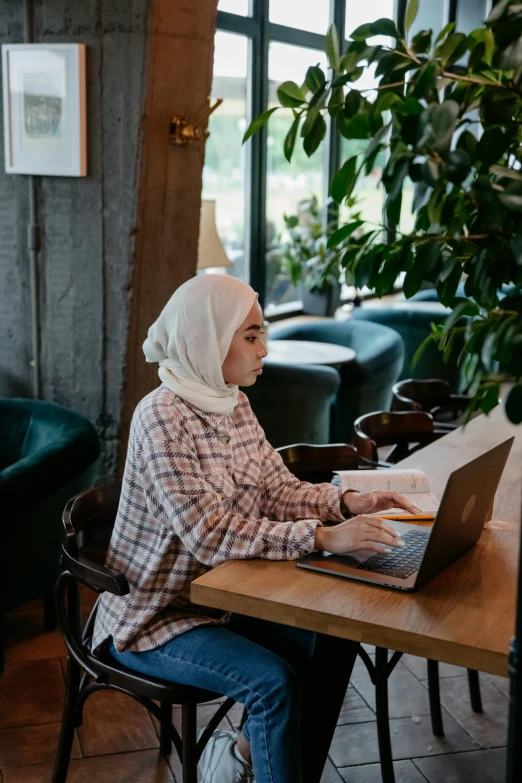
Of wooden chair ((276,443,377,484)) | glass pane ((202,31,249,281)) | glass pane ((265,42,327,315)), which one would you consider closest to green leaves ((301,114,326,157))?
wooden chair ((276,443,377,484))

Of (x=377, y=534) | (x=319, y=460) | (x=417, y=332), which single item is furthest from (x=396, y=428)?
(x=417, y=332)

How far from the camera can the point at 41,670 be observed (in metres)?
3.25

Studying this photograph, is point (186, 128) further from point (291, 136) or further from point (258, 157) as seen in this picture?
point (258, 157)

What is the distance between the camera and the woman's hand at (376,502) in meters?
2.26

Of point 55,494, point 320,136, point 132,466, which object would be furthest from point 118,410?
point 320,136

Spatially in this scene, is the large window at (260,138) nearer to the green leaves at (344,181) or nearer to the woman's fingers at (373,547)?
the woman's fingers at (373,547)

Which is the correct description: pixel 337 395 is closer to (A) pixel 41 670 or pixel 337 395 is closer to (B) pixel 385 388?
(B) pixel 385 388

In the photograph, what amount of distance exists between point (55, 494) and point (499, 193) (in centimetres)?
246

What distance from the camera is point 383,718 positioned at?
2.51 meters

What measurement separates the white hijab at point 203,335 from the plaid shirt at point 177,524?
39 mm

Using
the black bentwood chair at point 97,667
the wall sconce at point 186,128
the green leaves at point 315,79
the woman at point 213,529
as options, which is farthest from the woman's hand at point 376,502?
the wall sconce at point 186,128

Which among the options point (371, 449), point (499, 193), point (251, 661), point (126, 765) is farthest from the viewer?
point (371, 449)

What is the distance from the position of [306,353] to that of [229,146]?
1.78m

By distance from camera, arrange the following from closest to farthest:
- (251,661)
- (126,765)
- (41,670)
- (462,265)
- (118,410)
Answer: (462,265), (251,661), (126,765), (41,670), (118,410)
